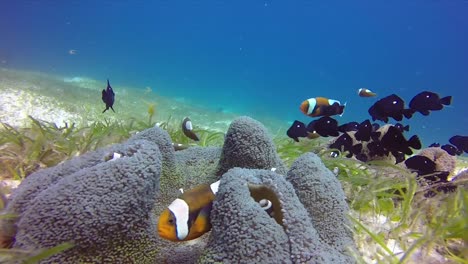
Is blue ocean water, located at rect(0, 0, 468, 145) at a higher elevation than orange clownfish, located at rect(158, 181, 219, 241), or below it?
higher

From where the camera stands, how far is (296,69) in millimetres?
149500

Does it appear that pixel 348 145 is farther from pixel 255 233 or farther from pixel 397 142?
pixel 255 233

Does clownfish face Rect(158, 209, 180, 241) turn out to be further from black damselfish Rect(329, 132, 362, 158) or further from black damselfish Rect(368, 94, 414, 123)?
black damselfish Rect(368, 94, 414, 123)

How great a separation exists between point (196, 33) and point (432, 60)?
116 meters

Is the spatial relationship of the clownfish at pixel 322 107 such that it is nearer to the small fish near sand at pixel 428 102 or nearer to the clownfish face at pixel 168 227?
the small fish near sand at pixel 428 102

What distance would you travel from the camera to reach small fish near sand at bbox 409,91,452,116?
480 cm

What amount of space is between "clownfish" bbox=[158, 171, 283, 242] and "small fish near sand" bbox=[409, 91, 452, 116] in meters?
4.24

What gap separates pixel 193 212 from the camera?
1.67 metres

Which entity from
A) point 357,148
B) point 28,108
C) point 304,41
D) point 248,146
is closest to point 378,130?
point 357,148

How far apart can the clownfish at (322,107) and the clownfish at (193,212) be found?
364cm

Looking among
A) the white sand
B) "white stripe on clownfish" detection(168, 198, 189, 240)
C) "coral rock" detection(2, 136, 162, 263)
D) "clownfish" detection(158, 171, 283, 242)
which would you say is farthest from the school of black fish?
the white sand

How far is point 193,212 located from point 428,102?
4.80 metres

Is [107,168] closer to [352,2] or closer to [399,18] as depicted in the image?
[352,2]

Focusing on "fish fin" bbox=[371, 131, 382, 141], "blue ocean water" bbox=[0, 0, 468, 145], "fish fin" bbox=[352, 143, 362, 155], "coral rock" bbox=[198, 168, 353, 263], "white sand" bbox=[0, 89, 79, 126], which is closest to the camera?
"coral rock" bbox=[198, 168, 353, 263]
